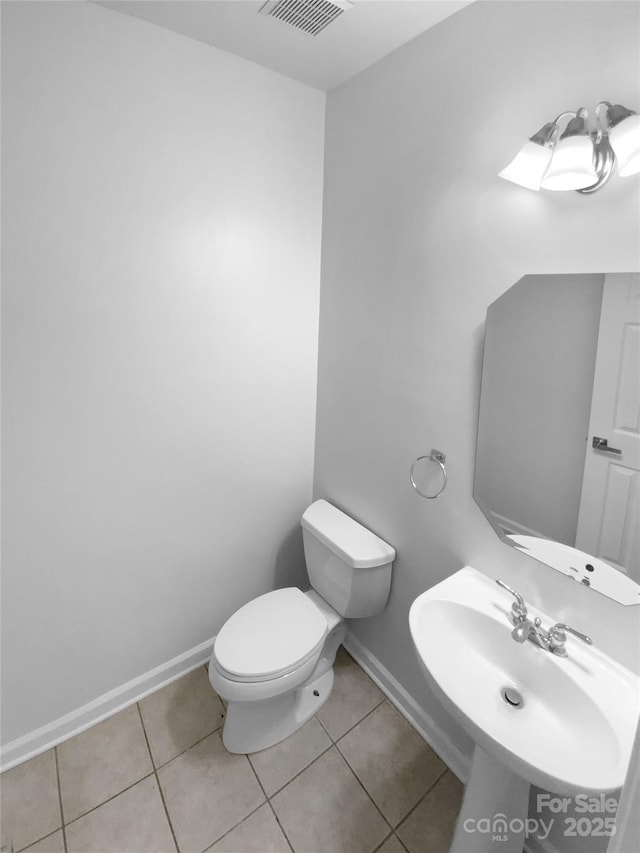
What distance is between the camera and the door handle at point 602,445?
3.39 feet

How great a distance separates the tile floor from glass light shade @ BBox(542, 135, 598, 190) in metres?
1.89

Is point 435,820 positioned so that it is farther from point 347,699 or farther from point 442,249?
point 442,249

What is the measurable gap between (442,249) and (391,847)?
1.88 meters

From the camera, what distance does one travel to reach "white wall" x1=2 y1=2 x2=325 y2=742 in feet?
4.24

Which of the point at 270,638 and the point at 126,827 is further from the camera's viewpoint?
the point at 270,638

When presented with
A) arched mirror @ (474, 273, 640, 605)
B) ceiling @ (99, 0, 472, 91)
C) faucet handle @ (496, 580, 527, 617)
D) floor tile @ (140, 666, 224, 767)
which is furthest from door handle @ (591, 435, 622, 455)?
floor tile @ (140, 666, 224, 767)


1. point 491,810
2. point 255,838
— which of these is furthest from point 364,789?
point 491,810

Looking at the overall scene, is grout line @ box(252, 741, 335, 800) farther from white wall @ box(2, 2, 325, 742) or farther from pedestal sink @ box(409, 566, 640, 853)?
white wall @ box(2, 2, 325, 742)

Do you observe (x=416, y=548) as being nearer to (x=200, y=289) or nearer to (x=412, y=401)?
(x=412, y=401)

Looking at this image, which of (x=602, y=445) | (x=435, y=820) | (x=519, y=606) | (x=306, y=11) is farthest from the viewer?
(x=435, y=820)

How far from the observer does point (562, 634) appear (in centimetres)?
110

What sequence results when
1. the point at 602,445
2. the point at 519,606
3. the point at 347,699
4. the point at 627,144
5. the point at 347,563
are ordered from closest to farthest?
the point at 627,144 → the point at 602,445 → the point at 519,606 → the point at 347,563 → the point at 347,699

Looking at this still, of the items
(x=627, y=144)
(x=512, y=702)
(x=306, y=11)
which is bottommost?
(x=512, y=702)

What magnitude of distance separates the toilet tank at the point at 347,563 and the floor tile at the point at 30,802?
44.4 inches
